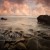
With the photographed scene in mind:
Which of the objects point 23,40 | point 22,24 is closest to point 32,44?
point 23,40

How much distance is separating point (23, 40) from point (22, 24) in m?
0.18

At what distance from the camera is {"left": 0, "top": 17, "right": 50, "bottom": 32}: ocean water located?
53.3 inches

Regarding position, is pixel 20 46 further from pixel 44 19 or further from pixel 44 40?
pixel 44 19

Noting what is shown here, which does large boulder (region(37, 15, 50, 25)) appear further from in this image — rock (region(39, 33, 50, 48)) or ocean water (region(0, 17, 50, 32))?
rock (region(39, 33, 50, 48))

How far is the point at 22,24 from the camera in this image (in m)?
1.37

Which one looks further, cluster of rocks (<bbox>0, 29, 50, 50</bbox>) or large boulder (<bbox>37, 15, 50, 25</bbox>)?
large boulder (<bbox>37, 15, 50, 25</bbox>)

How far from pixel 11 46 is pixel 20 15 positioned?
357 millimetres

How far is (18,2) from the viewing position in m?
1.40

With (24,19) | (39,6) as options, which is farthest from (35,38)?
(39,6)

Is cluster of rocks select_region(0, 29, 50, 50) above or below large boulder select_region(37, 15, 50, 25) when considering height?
below

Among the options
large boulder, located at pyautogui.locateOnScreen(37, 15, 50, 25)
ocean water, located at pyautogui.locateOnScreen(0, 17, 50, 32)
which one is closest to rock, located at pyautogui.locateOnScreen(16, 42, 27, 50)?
ocean water, located at pyautogui.locateOnScreen(0, 17, 50, 32)

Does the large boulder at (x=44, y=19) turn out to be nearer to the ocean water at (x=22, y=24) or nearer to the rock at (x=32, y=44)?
the ocean water at (x=22, y=24)

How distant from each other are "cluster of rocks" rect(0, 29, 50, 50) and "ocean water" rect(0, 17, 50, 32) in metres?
0.05

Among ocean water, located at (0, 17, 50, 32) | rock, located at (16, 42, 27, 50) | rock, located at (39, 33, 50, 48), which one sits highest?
ocean water, located at (0, 17, 50, 32)
